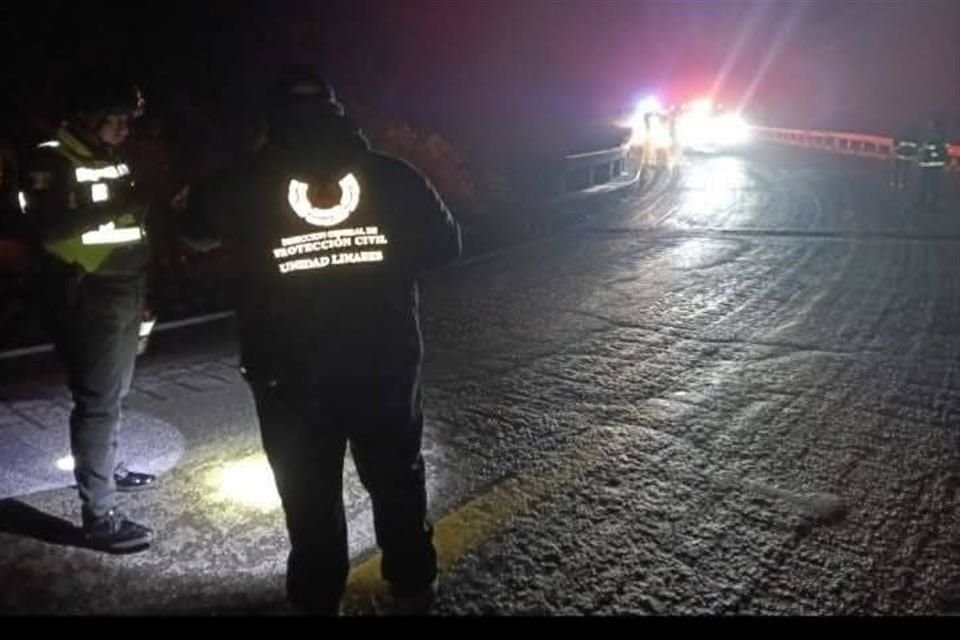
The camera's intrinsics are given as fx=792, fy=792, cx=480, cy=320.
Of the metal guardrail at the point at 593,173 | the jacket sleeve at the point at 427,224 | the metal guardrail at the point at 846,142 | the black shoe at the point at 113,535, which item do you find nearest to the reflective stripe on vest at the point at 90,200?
the black shoe at the point at 113,535

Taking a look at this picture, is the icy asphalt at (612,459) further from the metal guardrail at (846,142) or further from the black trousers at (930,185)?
the metal guardrail at (846,142)

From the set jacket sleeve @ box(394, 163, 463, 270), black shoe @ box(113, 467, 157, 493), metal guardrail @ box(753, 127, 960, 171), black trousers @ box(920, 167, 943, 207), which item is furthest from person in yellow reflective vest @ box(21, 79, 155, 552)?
metal guardrail @ box(753, 127, 960, 171)

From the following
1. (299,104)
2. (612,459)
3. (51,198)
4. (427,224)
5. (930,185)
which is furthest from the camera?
(930,185)

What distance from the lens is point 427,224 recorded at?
2965 millimetres

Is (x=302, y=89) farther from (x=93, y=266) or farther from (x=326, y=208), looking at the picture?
(x=93, y=266)

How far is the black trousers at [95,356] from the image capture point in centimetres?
346

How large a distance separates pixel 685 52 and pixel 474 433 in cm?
6414

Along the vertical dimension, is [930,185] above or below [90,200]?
below

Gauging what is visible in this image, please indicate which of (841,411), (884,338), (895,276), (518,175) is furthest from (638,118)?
(841,411)

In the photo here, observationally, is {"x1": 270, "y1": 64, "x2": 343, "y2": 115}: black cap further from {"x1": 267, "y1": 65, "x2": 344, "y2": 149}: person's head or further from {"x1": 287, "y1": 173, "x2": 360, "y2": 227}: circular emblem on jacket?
{"x1": 287, "y1": 173, "x2": 360, "y2": 227}: circular emblem on jacket

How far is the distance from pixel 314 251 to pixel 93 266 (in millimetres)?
1298

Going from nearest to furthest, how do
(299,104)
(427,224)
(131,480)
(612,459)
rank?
(299,104) < (427,224) < (131,480) < (612,459)

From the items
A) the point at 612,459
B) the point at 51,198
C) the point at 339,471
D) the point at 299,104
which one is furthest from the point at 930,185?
the point at 51,198

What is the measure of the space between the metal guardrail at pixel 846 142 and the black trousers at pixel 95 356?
2182cm
